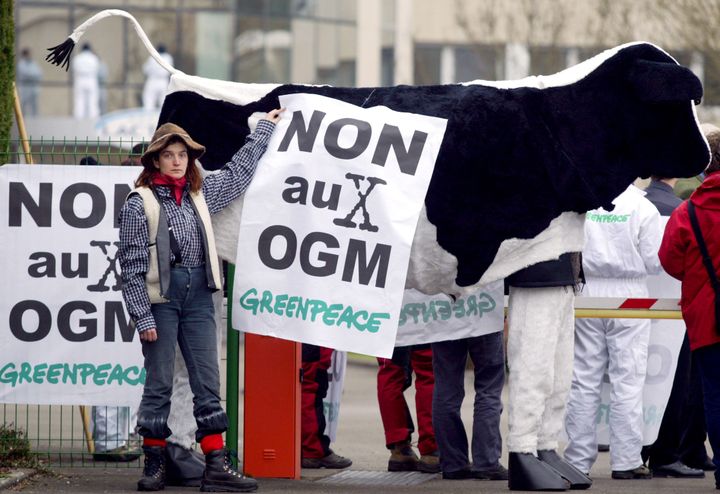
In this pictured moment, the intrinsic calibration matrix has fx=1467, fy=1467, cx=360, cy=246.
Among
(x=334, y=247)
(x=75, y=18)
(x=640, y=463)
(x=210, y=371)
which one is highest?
(x=75, y=18)

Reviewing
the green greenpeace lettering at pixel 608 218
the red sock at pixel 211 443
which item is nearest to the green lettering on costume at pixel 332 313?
the red sock at pixel 211 443

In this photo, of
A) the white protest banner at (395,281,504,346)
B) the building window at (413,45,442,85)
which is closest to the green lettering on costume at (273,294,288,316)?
the white protest banner at (395,281,504,346)

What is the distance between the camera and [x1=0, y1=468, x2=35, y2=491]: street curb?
7.93m

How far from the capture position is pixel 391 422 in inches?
369

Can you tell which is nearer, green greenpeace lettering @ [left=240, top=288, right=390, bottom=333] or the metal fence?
green greenpeace lettering @ [left=240, top=288, right=390, bottom=333]

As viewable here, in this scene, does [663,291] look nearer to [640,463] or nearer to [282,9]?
[640,463]

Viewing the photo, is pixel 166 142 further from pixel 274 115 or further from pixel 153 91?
pixel 153 91

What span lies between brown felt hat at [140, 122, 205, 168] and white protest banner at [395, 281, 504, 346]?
174 cm

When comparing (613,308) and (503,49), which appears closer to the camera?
(613,308)

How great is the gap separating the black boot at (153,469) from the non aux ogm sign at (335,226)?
81 centimetres

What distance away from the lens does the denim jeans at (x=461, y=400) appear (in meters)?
8.74

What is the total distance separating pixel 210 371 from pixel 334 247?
3.09ft

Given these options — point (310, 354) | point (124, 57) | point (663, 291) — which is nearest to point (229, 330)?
point (310, 354)

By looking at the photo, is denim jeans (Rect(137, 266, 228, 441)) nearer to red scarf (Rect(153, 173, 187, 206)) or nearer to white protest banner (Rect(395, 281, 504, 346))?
red scarf (Rect(153, 173, 187, 206))
